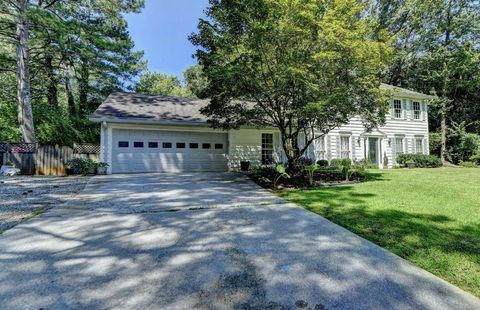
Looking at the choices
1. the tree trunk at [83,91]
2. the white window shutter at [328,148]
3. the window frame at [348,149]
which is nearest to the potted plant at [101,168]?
the tree trunk at [83,91]

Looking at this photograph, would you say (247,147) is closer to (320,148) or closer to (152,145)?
(152,145)

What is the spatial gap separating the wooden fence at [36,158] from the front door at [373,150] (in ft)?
55.5

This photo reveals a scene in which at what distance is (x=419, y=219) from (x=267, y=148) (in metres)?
10.6

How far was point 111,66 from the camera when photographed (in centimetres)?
1622

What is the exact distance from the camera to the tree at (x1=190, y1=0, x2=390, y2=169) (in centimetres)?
780

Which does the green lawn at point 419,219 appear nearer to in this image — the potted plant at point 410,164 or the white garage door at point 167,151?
the white garage door at point 167,151

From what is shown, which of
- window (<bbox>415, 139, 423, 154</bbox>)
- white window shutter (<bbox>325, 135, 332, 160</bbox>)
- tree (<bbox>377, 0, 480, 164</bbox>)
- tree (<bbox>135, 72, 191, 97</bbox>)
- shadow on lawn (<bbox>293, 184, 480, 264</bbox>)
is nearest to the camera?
shadow on lawn (<bbox>293, 184, 480, 264</bbox>)

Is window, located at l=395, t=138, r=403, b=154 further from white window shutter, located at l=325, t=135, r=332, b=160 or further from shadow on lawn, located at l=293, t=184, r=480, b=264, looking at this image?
shadow on lawn, located at l=293, t=184, r=480, b=264

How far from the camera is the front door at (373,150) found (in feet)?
60.0

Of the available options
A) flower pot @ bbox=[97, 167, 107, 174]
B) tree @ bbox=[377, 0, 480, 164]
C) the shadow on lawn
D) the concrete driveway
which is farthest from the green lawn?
tree @ bbox=[377, 0, 480, 164]

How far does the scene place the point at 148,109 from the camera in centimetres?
1397

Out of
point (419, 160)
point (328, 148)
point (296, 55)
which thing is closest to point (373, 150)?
point (419, 160)

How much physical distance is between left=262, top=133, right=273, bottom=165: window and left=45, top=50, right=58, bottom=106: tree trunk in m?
13.7

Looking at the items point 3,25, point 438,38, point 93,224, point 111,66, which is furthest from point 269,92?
point 438,38
